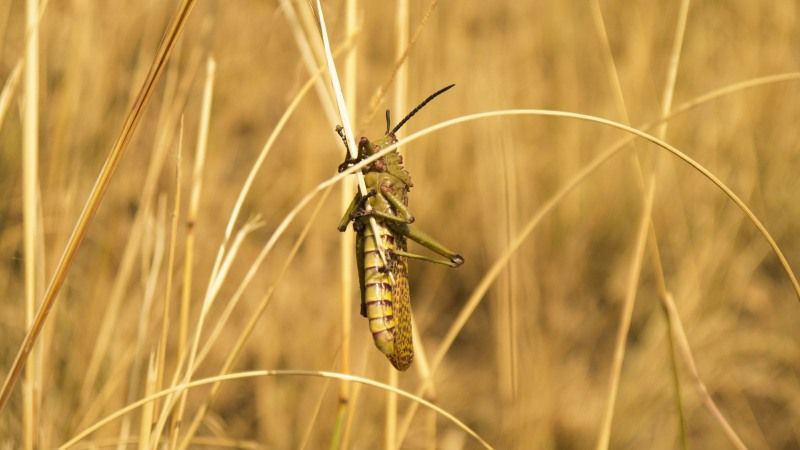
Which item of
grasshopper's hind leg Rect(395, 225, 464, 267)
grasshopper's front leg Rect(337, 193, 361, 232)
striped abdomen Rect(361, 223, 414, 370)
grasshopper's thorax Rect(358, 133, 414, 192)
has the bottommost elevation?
striped abdomen Rect(361, 223, 414, 370)

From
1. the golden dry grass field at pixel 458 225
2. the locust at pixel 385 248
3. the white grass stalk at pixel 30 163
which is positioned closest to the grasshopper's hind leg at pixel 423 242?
the locust at pixel 385 248

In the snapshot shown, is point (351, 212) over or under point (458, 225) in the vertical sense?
under

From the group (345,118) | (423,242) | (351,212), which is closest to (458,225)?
(423,242)

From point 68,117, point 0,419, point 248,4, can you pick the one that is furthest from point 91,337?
point 248,4

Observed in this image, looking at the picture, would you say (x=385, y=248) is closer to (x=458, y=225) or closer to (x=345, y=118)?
(x=345, y=118)

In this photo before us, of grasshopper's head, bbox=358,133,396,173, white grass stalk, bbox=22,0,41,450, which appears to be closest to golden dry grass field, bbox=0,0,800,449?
white grass stalk, bbox=22,0,41,450

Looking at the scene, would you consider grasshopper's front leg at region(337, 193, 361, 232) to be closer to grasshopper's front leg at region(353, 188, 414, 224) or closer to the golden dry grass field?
grasshopper's front leg at region(353, 188, 414, 224)

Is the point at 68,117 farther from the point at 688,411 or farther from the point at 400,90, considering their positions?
the point at 688,411
